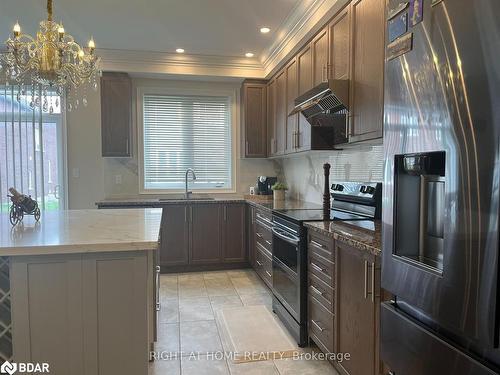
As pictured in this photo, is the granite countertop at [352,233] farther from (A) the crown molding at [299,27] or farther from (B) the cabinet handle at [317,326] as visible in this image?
(A) the crown molding at [299,27]

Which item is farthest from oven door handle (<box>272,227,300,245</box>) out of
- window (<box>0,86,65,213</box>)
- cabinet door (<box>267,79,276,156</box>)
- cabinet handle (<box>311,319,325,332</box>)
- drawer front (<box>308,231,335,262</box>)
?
window (<box>0,86,65,213</box>)

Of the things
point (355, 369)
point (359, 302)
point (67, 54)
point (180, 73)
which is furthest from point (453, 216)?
point (180, 73)

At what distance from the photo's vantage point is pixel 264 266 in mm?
3742

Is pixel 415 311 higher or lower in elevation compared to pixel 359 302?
higher

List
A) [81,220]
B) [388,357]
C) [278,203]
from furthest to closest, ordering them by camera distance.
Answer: [278,203] < [81,220] < [388,357]

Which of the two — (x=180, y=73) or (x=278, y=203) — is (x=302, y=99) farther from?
(x=180, y=73)

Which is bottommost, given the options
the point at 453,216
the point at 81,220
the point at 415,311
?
the point at 415,311

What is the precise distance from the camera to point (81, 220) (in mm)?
2529

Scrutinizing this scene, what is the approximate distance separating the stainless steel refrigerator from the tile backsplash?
0.98 m

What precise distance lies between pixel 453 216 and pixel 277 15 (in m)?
2.86

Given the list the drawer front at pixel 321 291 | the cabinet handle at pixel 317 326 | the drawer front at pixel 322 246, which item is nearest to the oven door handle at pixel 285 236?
the drawer front at pixel 322 246

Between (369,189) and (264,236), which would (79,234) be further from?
(264,236)
